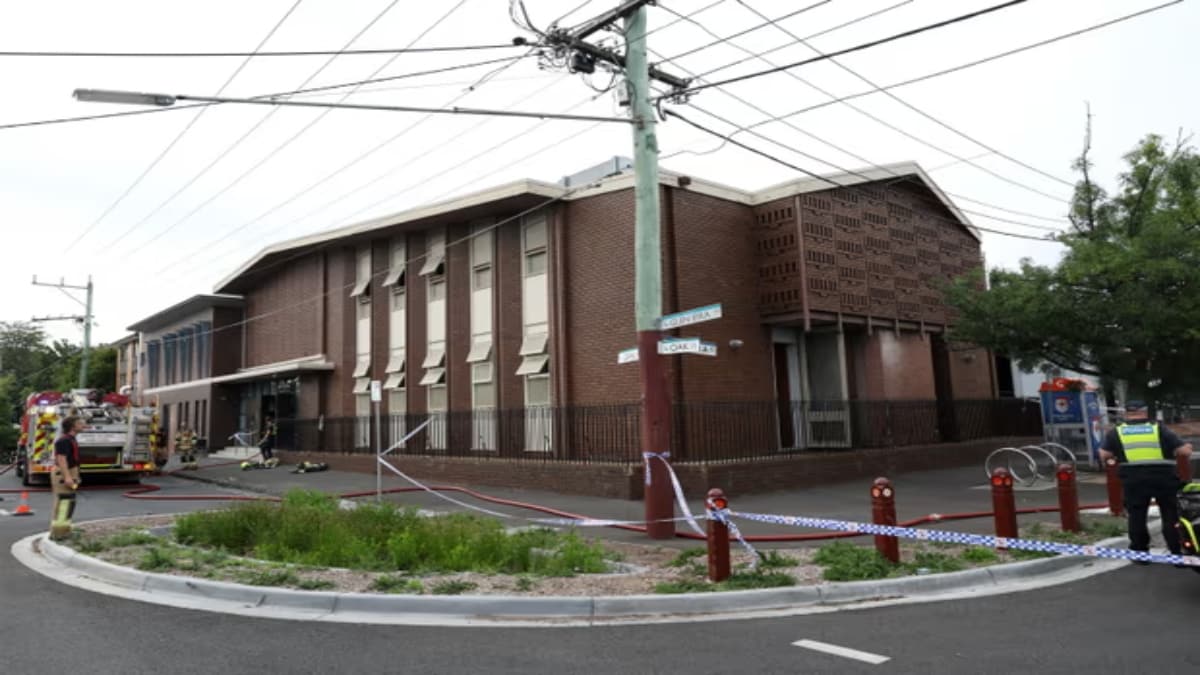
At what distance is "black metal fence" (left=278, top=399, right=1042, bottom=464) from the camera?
1573 cm

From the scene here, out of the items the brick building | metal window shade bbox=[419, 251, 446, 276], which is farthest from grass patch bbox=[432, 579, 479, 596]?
metal window shade bbox=[419, 251, 446, 276]

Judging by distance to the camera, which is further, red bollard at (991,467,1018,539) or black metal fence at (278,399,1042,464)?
black metal fence at (278,399,1042,464)

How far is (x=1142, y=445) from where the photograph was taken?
7.47 m

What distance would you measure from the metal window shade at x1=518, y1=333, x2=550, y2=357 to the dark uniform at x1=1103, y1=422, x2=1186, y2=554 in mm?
12844

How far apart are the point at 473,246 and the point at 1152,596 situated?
17458 millimetres

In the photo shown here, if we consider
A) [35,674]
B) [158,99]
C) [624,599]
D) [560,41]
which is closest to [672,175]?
[560,41]

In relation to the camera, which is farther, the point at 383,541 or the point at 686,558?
the point at 383,541

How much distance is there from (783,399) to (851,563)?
11606 millimetres

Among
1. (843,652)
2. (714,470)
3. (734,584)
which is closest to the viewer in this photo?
(843,652)

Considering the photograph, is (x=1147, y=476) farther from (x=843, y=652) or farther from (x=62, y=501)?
(x=62, y=501)

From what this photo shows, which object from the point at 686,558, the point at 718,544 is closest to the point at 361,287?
the point at 686,558

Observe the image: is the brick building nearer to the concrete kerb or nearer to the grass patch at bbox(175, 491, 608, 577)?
the grass patch at bbox(175, 491, 608, 577)

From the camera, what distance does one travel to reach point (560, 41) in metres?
11.5

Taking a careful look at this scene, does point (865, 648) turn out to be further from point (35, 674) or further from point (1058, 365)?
point (1058, 365)
